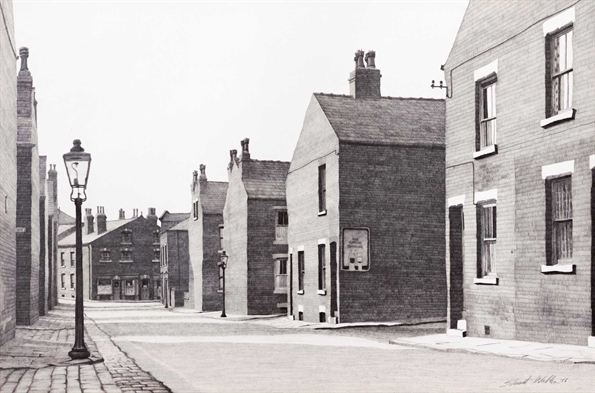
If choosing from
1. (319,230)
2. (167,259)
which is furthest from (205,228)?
(319,230)

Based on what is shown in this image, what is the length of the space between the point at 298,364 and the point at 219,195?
136 ft

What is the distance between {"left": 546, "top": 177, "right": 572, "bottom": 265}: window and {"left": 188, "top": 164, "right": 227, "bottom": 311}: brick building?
37.0 meters

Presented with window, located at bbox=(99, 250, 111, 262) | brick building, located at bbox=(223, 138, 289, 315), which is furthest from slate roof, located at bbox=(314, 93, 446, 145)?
window, located at bbox=(99, 250, 111, 262)

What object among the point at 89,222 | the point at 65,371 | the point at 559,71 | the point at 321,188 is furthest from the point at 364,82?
the point at 89,222

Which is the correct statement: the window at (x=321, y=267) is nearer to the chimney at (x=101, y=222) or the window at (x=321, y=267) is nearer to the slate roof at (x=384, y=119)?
the slate roof at (x=384, y=119)

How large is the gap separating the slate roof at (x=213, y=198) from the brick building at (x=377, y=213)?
23226mm

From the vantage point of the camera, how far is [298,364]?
14.6 metres

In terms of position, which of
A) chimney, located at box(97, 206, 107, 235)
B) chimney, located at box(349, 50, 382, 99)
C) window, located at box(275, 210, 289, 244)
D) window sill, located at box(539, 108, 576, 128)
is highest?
chimney, located at box(349, 50, 382, 99)

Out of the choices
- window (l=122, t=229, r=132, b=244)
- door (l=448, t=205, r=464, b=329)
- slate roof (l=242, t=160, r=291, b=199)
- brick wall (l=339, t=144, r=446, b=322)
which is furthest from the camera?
window (l=122, t=229, r=132, b=244)

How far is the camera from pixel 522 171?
62.0 ft

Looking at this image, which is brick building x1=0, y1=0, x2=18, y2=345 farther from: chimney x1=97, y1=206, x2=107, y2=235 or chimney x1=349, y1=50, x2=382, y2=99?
chimney x1=97, y1=206, x2=107, y2=235

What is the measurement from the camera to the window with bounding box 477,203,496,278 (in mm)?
20469

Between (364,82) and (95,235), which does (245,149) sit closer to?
(364,82)
